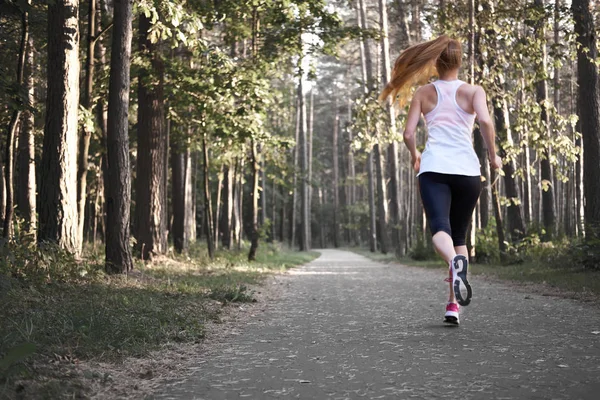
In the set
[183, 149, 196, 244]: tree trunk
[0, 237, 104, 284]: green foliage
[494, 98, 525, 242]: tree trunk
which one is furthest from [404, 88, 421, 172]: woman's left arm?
[183, 149, 196, 244]: tree trunk

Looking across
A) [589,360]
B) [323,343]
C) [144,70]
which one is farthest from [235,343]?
[144,70]

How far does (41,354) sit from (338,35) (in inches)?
515

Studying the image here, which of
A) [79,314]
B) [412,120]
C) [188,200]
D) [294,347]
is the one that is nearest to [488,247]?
[412,120]

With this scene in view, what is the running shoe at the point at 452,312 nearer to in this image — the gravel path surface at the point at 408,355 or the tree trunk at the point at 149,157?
the gravel path surface at the point at 408,355

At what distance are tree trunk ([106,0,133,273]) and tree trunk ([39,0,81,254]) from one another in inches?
22.5

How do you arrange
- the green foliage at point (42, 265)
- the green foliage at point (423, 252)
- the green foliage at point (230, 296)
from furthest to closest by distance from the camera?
the green foliage at point (423, 252), the green foliage at point (230, 296), the green foliage at point (42, 265)

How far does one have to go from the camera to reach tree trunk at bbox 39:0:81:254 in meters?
9.33

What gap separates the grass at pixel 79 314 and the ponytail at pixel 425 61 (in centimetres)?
321

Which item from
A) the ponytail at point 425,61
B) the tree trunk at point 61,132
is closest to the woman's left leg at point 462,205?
the ponytail at point 425,61

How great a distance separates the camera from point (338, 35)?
15.6 metres

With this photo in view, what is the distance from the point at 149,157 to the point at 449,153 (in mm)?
10146

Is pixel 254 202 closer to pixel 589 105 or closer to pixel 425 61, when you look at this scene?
pixel 589 105

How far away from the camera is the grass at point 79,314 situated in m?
3.50

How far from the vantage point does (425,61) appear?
557 centimetres
